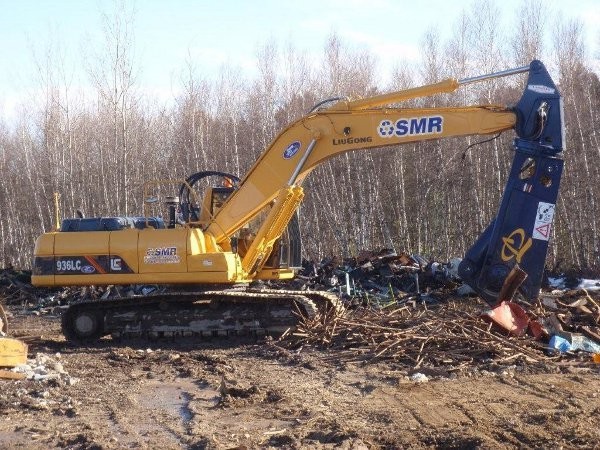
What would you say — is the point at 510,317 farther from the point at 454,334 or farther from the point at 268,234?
the point at 268,234

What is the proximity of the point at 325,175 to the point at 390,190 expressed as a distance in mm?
2320

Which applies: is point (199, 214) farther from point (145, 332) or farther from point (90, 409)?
point (90, 409)

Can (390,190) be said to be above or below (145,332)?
above

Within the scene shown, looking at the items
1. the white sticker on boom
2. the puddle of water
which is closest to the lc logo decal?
the white sticker on boom

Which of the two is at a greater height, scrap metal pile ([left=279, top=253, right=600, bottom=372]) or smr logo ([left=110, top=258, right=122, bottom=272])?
smr logo ([left=110, top=258, right=122, bottom=272])

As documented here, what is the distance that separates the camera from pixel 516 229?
1173 centimetres

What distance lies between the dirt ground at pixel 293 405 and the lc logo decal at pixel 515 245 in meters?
2.39

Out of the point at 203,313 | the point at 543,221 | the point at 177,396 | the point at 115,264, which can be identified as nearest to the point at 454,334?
the point at 543,221

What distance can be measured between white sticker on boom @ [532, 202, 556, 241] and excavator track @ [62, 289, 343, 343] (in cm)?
309

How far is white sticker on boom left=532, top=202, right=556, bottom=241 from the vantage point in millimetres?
11578

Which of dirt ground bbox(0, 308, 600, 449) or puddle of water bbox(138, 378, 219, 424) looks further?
puddle of water bbox(138, 378, 219, 424)

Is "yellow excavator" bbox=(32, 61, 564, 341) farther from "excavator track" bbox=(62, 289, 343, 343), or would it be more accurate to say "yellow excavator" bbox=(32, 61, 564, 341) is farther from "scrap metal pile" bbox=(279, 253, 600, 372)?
"scrap metal pile" bbox=(279, 253, 600, 372)

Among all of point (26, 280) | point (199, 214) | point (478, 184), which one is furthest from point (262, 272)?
point (478, 184)

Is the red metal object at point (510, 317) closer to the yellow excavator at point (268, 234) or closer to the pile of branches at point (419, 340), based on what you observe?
the pile of branches at point (419, 340)
